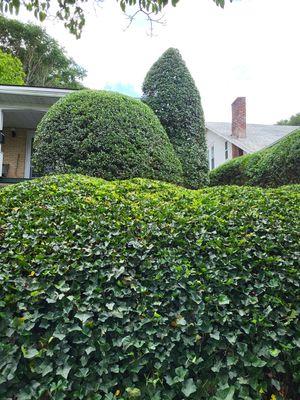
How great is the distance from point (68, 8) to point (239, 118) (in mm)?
16126

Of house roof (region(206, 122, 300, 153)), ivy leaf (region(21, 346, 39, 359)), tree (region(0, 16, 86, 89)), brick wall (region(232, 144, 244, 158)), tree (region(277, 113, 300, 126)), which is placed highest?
tree (region(0, 16, 86, 89))

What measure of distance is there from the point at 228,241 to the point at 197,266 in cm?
34

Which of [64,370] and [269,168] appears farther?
[269,168]

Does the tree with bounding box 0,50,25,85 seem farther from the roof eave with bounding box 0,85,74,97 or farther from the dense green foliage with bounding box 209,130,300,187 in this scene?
the dense green foliage with bounding box 209,130,300,187

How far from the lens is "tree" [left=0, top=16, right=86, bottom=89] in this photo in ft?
89.0

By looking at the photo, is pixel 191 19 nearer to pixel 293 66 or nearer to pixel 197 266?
pixel 197 266

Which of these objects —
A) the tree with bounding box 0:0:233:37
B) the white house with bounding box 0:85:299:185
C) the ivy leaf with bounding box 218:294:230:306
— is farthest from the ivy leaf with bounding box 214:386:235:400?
the white house with bounding box 0:85:299:185

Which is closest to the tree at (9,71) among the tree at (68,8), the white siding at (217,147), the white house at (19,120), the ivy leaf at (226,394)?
the white house at (19,120)

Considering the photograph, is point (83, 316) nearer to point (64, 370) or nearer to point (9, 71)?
point (64, 370)

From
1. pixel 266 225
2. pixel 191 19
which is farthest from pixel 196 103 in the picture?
pixel 266 225

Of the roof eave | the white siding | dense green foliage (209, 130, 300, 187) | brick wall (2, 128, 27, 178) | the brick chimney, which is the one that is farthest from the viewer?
the white siding

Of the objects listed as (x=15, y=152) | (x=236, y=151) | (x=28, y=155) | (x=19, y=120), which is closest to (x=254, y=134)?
(x=236, y=151)

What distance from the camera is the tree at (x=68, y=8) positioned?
3.43m

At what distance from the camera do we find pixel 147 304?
2.52 m
